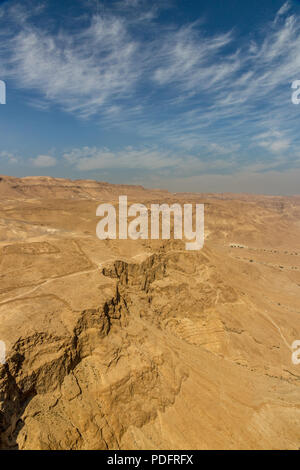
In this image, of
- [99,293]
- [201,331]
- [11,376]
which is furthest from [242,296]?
[11,376]

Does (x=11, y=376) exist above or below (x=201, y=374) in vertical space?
above

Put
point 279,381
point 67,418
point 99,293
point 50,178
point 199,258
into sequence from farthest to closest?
point 50,178
point 199,258
point 279,381
point 99,293
point 67,418

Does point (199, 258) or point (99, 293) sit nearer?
point (99, 293)

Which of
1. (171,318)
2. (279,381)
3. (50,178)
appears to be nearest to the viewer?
(279,381)
